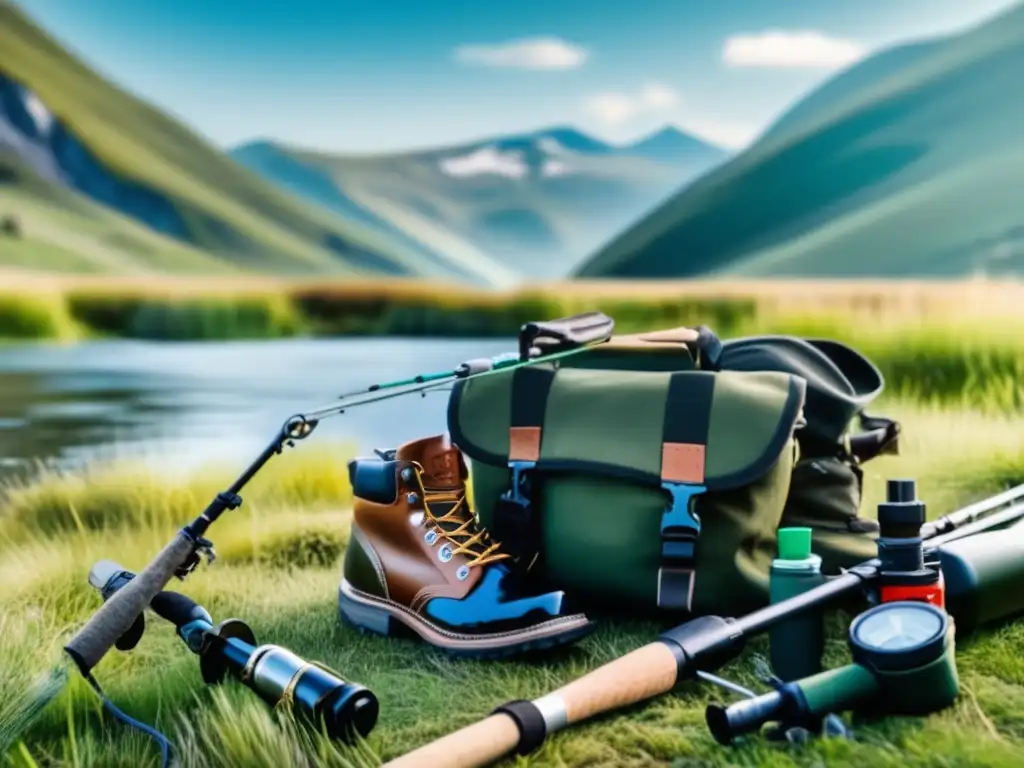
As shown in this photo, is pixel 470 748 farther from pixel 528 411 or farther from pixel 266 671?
pixel 528 411

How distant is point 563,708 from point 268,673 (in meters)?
0.50

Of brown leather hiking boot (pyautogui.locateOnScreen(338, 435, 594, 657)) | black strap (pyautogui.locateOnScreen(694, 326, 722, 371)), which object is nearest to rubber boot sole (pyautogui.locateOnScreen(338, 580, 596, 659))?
brown leather hiking boot (pyautogui.locateOnScreen(338, 435, 594, 657))

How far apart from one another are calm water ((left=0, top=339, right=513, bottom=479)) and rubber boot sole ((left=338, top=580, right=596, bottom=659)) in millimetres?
349

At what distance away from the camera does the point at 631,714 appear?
1855 mm

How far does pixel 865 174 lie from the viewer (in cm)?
3788

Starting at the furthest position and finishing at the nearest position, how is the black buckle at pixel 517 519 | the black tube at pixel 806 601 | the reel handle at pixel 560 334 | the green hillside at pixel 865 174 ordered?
1. the green hillside at pixel 865 174
2. the reel handle at pixel 560 334
3. the black buckle at pixel 517 519
4. the black tube at pixel 806 601

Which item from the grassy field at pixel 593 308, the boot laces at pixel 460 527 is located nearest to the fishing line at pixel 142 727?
the boot laces at pixel 460 527

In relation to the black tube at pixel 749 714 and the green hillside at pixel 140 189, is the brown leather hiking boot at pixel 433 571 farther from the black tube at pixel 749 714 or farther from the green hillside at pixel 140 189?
the green hillside at pixel 140 189

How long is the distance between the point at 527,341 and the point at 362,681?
856 mm

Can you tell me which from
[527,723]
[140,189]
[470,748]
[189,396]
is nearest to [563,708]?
[527,723]

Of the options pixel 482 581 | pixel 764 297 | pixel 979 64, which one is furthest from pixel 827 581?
pixel 979 64

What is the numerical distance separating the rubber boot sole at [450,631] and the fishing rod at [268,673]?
1.16ft

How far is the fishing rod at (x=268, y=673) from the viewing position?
1.71 metres

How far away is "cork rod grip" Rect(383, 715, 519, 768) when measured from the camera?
1455 millimetres
